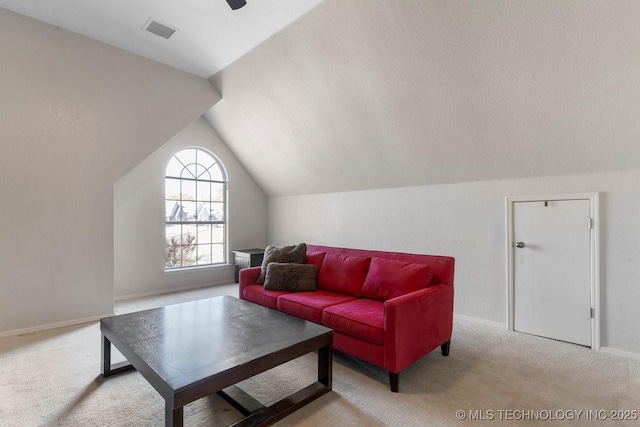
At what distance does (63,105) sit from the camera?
131 inches

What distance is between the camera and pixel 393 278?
2793mm

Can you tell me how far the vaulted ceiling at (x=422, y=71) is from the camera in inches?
87.4

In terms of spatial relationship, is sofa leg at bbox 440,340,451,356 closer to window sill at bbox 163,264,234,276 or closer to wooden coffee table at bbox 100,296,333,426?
wooden coffee table at bbox 100,296,333,426

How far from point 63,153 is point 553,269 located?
5229 mm

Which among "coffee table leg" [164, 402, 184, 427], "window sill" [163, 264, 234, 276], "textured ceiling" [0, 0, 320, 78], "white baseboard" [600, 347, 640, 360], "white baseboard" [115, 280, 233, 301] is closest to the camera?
"coffee table leg" [164, 402, 184, 427]

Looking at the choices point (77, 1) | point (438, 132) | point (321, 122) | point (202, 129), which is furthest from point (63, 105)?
point (438, 132)

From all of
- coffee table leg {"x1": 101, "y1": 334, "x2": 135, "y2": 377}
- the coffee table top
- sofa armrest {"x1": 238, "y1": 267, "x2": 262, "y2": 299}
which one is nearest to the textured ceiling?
sofa armrest {"x1": 238, "y1": 267, "x2": 262, "y2": 299}

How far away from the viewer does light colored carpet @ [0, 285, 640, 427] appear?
6.15 ft

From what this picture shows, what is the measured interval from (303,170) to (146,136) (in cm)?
219

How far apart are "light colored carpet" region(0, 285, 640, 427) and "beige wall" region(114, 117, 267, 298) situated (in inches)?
67.2

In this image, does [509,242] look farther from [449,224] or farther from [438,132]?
[438,132]

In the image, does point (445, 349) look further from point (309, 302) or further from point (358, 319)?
point (309, 302)

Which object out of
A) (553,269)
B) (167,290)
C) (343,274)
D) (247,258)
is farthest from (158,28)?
(553,269)

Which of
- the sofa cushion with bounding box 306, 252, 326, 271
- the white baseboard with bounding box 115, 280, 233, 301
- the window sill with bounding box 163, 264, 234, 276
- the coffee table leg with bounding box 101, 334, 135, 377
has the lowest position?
the white baseboard with bounding box 115, 280, 233, 301
